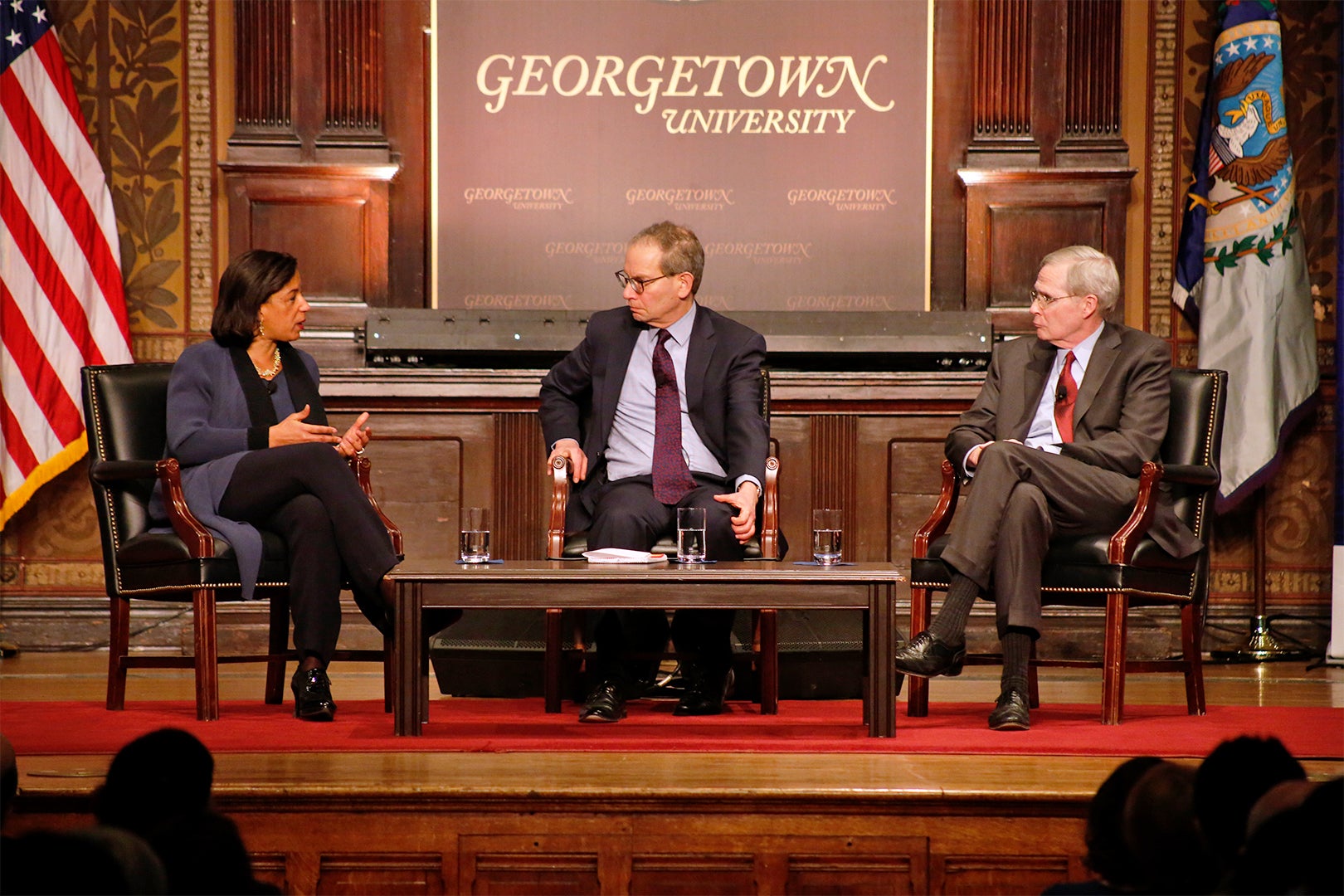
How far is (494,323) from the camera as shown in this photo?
5.16 m

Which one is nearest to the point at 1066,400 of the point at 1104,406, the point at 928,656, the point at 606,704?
the point at 1104,406

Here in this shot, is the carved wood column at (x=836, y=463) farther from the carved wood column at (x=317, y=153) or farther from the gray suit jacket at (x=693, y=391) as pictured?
the carved wood column at (x=317, y=153)

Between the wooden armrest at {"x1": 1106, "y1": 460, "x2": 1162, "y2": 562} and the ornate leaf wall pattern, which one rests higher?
the ornate leaf wall pattern

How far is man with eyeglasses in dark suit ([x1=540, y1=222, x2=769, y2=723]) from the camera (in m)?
3.58

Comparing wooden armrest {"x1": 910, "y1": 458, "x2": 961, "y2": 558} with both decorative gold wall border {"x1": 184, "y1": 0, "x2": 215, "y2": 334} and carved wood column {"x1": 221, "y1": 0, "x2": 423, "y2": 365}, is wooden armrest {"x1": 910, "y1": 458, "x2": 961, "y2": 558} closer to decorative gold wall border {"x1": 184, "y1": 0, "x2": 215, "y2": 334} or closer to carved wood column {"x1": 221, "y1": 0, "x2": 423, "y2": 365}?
carved wood column {"x1": 221, "y1": 0, "x2": 423, "y2": 365}

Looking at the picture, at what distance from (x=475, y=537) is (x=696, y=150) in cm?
276

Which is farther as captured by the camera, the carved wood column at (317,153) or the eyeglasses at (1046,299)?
the carved wood column at (317,153)

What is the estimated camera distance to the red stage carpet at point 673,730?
2.92m

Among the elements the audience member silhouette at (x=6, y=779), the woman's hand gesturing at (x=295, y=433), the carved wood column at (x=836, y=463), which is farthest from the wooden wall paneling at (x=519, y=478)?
the audience member silhouette at (x=6, y=779)

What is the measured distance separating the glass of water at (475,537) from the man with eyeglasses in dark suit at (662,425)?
357 millimetres

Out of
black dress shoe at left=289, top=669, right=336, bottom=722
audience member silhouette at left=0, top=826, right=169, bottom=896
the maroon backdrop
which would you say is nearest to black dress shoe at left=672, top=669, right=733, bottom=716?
black dress shoe at left=289, top=669, right=336, bottom=722

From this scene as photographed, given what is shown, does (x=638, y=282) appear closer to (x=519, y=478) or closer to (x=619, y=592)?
(x=619, y=592)

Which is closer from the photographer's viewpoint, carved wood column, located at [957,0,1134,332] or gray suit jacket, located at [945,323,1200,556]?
gray suit jacket, located at [945,323,1200,556]

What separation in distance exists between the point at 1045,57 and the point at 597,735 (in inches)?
141
